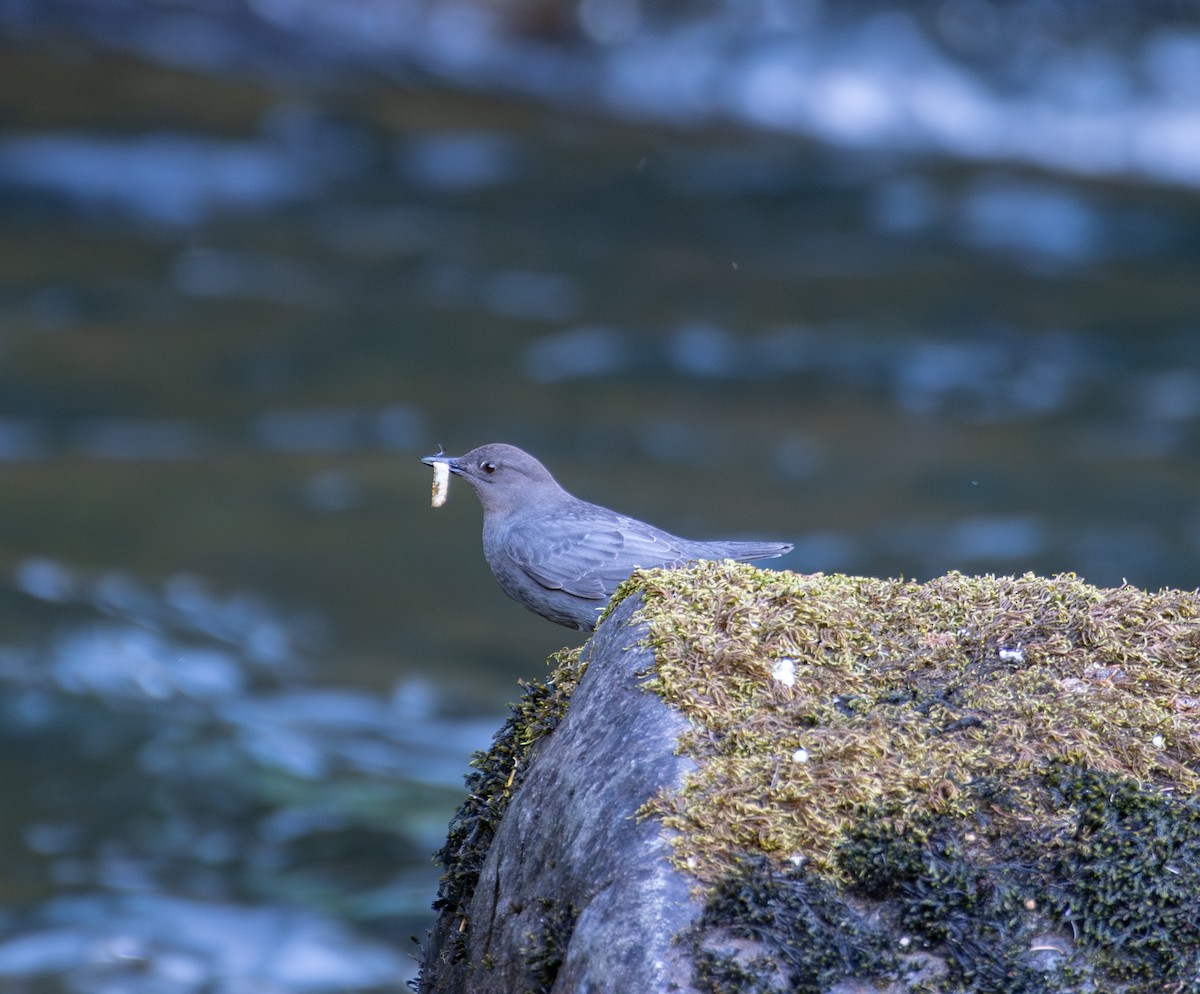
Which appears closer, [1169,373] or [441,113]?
[1169,373]

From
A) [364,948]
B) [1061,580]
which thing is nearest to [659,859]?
[1061,580]

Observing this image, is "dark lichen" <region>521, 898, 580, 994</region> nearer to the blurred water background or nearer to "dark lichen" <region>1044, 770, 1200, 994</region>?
"dark lichen" <region>1044, 770, 1200, 994</region>

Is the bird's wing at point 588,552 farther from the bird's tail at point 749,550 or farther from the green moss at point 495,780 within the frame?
the green moss at point 495,780

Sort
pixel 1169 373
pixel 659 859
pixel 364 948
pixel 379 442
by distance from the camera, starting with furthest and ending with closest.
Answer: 1. pixel 1169 373
2. pixel 379 442
3. pixel 364 948
4. pixel 659 859

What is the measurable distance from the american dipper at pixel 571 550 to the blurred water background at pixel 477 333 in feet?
10.7

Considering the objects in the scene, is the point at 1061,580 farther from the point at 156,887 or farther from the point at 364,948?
the point at 156,887

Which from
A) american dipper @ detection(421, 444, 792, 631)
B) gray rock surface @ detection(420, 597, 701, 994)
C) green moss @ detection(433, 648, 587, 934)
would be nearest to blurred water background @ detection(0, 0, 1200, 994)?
american dipper @ detection(421, 444, 792, 631)

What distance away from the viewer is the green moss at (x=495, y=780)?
3.37 meters

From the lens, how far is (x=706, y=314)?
15.3 m

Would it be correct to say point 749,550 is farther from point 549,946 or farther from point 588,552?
point 549,946

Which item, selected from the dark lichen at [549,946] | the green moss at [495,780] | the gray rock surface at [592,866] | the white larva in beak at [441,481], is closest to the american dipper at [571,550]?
the white larva in beak at [441,481]

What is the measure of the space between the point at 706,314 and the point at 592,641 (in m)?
12.2

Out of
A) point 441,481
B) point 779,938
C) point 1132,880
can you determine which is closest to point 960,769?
point 1132,880

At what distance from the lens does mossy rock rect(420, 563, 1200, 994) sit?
2.51 metres
